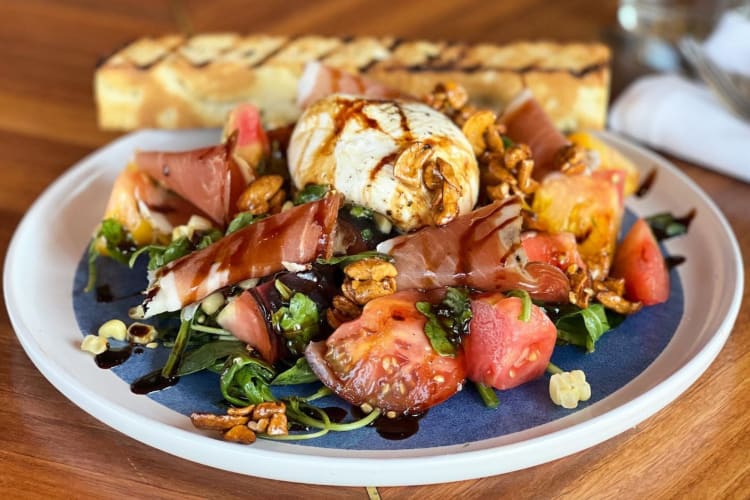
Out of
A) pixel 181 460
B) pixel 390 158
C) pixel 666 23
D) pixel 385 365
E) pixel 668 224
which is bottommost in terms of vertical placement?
pixel 666 23

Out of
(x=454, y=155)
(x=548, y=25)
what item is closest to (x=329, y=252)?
(x=454, y=155)

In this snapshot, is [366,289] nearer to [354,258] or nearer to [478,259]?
[354,258]

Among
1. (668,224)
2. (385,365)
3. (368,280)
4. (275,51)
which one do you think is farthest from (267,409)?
(275,51)

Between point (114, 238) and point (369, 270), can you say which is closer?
point (369, 270)

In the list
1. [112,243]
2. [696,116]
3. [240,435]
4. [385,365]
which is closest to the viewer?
[240,435]

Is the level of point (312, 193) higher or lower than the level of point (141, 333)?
higher

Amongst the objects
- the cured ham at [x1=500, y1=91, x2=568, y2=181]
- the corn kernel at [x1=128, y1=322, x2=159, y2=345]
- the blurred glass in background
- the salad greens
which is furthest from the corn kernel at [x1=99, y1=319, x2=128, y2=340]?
the blurred glass in background

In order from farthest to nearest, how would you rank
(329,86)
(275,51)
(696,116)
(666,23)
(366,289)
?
1. (666,23)
2. (275,51)
3. (696,116)
4. (329,86)
5. (366,289)

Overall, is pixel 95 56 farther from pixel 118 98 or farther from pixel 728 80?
pixel 728 80

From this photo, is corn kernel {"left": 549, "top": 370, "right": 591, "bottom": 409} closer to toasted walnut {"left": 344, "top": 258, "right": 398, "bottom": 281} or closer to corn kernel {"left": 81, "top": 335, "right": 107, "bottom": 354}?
toasted walnut {"left": 344, "top": 258, "right": 398, "bottom": 281}
